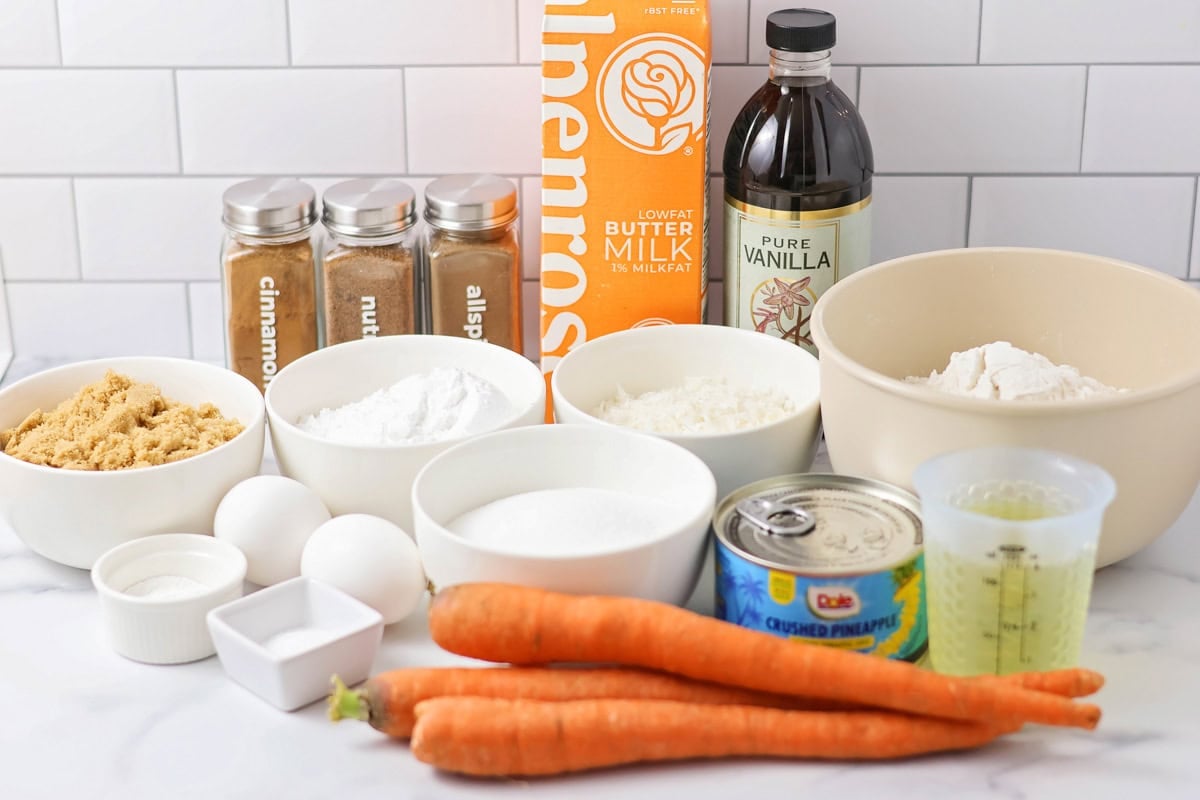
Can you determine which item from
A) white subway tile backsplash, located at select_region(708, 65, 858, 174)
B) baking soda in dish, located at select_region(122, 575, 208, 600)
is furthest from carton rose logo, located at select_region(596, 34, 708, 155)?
baking soda in dish, located at select_region(122, 575, 208, 600)

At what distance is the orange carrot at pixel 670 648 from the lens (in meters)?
0.94

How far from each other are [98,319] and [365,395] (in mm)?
395

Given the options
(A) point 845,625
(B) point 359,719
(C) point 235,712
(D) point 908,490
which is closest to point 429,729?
(B) point 359,719

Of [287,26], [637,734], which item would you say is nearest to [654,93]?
[287,26]

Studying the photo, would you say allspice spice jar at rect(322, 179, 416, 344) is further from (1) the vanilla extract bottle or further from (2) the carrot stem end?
(2) the carrot stem end

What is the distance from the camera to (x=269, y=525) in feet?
3.67

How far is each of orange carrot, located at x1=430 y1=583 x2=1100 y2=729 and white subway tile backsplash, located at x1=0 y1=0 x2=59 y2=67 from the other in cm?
78

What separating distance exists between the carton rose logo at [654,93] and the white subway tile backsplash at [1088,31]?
0.31 metres

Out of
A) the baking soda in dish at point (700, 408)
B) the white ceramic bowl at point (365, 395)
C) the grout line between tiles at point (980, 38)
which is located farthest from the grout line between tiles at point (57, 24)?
the grout line between tiles at point (980, 38)

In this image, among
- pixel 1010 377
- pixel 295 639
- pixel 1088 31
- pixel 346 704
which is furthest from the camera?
pixel 1088 31

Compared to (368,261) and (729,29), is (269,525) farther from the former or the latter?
A: (729,29)

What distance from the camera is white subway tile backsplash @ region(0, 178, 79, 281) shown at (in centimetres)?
149

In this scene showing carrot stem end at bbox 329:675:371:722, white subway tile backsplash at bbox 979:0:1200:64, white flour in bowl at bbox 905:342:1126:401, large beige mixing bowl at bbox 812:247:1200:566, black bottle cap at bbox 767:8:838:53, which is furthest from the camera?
white subway tile backsplash at bbox 979:0:1200:64

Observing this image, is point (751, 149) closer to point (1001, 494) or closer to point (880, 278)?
point (880, 278)
